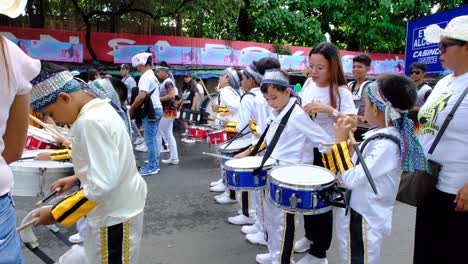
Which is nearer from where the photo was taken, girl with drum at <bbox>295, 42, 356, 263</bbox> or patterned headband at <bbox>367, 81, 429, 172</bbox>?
patterned headband at <bbox>367, 81, 429, 172</bbox>

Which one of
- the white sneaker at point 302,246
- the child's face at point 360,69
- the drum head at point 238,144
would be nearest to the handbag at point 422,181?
the white sneaker at point 302,246

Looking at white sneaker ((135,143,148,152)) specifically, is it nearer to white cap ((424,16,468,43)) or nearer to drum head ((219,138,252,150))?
drum head ((219,138,252,150))

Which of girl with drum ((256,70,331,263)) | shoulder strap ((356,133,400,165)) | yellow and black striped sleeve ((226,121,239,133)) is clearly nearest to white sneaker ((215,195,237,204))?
yellow and black striped sleeve ((226,121,239,133))

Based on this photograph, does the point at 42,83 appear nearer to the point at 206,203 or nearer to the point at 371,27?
the point at 206,203

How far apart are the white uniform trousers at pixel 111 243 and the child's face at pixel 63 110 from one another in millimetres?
607

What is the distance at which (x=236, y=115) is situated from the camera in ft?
19.2

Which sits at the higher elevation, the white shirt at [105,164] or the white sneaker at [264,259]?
the white shirt at [105,164]

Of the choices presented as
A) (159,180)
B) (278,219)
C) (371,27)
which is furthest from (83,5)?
(371,27)

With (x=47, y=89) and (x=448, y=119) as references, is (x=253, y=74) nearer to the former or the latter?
(x=448, y=119)

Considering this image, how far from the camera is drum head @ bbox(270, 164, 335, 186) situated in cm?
273

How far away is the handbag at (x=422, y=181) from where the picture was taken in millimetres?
2303

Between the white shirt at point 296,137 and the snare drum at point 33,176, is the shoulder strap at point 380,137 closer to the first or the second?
the white shirt at point 296,137

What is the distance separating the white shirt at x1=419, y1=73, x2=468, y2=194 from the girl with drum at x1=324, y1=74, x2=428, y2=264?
0.17 m

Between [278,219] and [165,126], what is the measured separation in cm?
474
